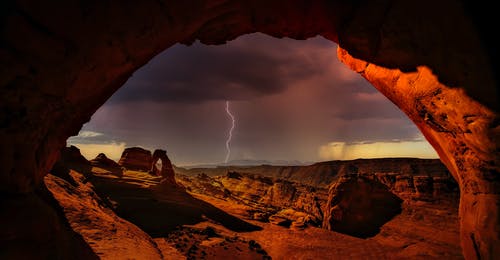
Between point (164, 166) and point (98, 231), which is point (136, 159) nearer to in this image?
point (164, 166)

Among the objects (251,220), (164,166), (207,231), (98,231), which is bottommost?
(251,220)

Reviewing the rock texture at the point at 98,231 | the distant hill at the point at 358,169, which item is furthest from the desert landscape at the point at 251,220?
the distant hill at the point at 358,169

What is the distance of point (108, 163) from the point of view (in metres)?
30.7

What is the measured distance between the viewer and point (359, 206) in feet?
79.7

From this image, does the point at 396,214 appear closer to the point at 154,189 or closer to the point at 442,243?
the point at 442,243

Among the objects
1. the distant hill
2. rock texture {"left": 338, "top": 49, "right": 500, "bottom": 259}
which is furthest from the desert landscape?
the distant hill

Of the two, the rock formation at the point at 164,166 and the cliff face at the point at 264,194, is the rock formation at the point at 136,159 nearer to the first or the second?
the rock formation at the point at 164,166

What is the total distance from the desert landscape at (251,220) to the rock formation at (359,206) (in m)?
0.09

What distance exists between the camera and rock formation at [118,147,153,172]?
3509 cm

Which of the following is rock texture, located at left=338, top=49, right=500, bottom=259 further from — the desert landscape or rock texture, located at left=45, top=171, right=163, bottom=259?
the desert landscape

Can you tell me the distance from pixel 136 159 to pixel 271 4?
110 feet

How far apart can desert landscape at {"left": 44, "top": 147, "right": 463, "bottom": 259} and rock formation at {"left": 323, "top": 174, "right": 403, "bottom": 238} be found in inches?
3.4

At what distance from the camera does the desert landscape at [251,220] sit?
12.9 metres

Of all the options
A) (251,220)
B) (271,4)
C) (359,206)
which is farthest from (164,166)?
(271,4)
